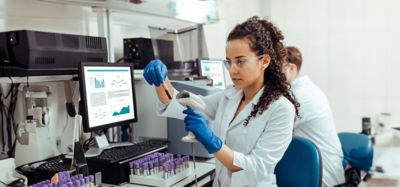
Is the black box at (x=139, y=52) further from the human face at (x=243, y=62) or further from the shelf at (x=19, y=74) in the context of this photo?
the human face at (x=243, y=62)

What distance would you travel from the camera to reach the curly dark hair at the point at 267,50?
1.38 meters

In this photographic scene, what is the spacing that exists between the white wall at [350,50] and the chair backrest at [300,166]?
7.13 feet

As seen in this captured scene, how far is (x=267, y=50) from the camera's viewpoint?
139 centimetres

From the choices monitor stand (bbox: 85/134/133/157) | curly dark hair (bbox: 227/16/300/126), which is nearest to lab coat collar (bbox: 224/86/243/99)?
curly dark hair (bbox: 227/16/300/126)

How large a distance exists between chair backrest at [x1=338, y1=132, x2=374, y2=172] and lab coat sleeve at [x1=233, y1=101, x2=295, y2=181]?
99 centimetres

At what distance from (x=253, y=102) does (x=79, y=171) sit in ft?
2.39

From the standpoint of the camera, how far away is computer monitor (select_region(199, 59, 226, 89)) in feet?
9.44

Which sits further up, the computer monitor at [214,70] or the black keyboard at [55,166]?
the computer monitor at [214,70]

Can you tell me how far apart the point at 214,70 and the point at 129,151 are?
1.55 m

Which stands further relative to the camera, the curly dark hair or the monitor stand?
the monitor stand

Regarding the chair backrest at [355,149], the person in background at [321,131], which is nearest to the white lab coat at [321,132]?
the person in background at [321,131]

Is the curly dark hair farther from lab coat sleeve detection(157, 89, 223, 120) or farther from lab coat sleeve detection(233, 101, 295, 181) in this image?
lab coat sleeve detection(157, 89, 223, 120)

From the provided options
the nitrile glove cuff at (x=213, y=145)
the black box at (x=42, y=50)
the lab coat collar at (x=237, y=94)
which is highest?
the black box at (x=42, y=50)

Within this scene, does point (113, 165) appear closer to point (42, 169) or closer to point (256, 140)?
point (42, 169)
